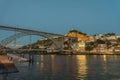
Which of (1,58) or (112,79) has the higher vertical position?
(1,58)

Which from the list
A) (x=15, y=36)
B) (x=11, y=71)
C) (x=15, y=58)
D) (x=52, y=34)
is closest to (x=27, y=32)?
(x=15, y=36)

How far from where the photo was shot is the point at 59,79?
143 feet

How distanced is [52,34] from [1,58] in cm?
14791

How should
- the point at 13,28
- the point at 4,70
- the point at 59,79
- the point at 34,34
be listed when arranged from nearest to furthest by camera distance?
the point at 59,79 → the point at 4,70 → the point at 13,28 → the point at 34,34

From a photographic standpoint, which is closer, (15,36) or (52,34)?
(15,36)

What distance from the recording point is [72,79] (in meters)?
43.7

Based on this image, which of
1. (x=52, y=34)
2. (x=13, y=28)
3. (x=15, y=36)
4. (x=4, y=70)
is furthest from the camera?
(x=52, y=34)

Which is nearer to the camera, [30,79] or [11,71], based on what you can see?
[30,79]

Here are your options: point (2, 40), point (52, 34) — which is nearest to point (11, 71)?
point (2, 40)

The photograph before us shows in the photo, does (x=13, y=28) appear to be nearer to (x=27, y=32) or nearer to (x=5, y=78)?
(x=27, y=32)

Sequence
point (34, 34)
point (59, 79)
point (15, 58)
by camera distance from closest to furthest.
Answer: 1. point (59, 79)
2. point (15, 58)
3. point (34, 34)

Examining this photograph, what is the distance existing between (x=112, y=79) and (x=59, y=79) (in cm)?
670

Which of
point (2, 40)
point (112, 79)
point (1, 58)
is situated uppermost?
point (2, 40)

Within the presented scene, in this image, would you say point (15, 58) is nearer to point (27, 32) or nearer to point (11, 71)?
point (11, 71)
